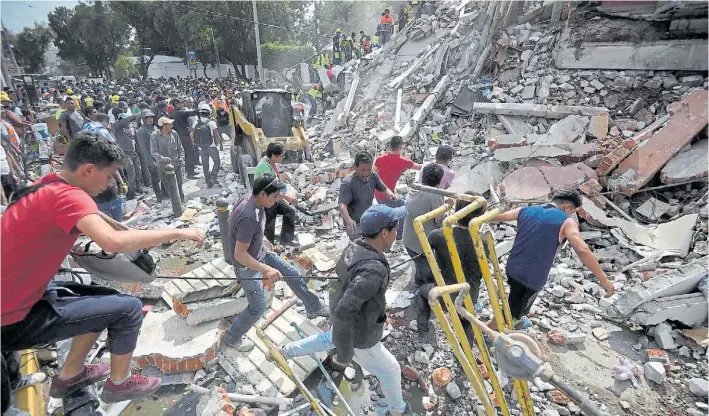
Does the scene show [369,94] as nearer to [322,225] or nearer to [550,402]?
[322,225]

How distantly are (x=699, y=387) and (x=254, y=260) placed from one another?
3.78 meters

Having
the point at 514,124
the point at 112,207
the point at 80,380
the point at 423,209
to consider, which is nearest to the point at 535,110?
the point at 514,124

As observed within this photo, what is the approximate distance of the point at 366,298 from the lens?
89.0 inches

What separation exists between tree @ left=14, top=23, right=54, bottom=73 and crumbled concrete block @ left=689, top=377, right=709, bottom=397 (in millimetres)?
50900

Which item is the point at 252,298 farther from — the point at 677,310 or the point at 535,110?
the point at 535,110

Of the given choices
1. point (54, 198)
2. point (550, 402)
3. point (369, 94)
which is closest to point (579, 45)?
point (369, 94)

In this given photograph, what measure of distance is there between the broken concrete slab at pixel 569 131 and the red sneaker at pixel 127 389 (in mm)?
6557

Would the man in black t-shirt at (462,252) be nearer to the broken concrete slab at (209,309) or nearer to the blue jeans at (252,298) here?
the blue jeans at (252,298)

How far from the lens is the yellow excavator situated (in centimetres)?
861

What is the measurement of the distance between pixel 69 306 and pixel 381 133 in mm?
8368

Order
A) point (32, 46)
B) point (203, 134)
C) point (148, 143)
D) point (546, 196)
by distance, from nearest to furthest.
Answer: point (546, 196) < point (148, 143) < point (203, 134) < point (32, 46)

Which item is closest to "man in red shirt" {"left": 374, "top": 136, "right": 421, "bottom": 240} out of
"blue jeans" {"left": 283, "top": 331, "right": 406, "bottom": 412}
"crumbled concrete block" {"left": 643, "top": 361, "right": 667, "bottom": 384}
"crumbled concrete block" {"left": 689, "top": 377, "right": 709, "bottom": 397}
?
"blue jeans" {"left": 283, "top": 331, "right": 406, "bottom": 412}

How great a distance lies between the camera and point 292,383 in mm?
3162

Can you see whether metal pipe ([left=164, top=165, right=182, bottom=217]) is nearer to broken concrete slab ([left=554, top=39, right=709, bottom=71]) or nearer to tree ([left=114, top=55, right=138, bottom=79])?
broken concrete slab ([left=554, top=39, right=709, bottom=71])
